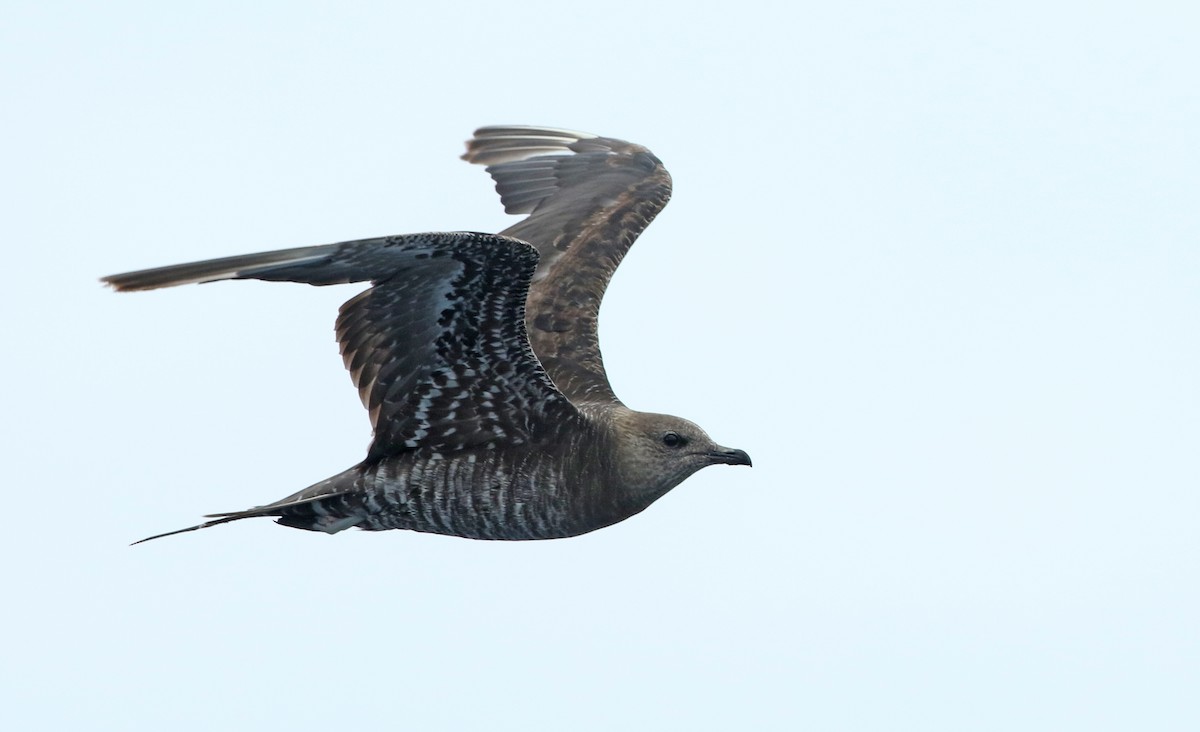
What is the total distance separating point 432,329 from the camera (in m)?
12.3

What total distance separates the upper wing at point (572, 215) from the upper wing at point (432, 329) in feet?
3.81

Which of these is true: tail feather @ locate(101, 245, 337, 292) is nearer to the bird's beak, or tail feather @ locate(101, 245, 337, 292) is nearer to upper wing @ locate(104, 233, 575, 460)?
upper wing @ locate(104, 233, 575, 460)

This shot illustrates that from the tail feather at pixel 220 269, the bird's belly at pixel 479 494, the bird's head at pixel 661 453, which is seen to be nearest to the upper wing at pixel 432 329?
the tail feather at pixel 220 269

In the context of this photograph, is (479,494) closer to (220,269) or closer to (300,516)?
(300,516)

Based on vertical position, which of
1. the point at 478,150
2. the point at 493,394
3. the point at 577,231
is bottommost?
the point at 493,394

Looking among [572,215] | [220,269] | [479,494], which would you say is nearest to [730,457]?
[479,494]

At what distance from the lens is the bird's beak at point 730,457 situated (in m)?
12.9

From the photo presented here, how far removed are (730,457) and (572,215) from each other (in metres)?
3.71

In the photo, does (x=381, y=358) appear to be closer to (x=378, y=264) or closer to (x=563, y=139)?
(x=378, y=264)

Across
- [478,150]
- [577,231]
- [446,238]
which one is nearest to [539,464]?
[446,238]

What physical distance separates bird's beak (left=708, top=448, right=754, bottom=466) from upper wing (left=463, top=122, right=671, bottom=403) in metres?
1.17

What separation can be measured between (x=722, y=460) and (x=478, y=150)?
17.2 feet

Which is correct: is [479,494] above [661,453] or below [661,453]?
below

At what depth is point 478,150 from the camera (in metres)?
17.0
